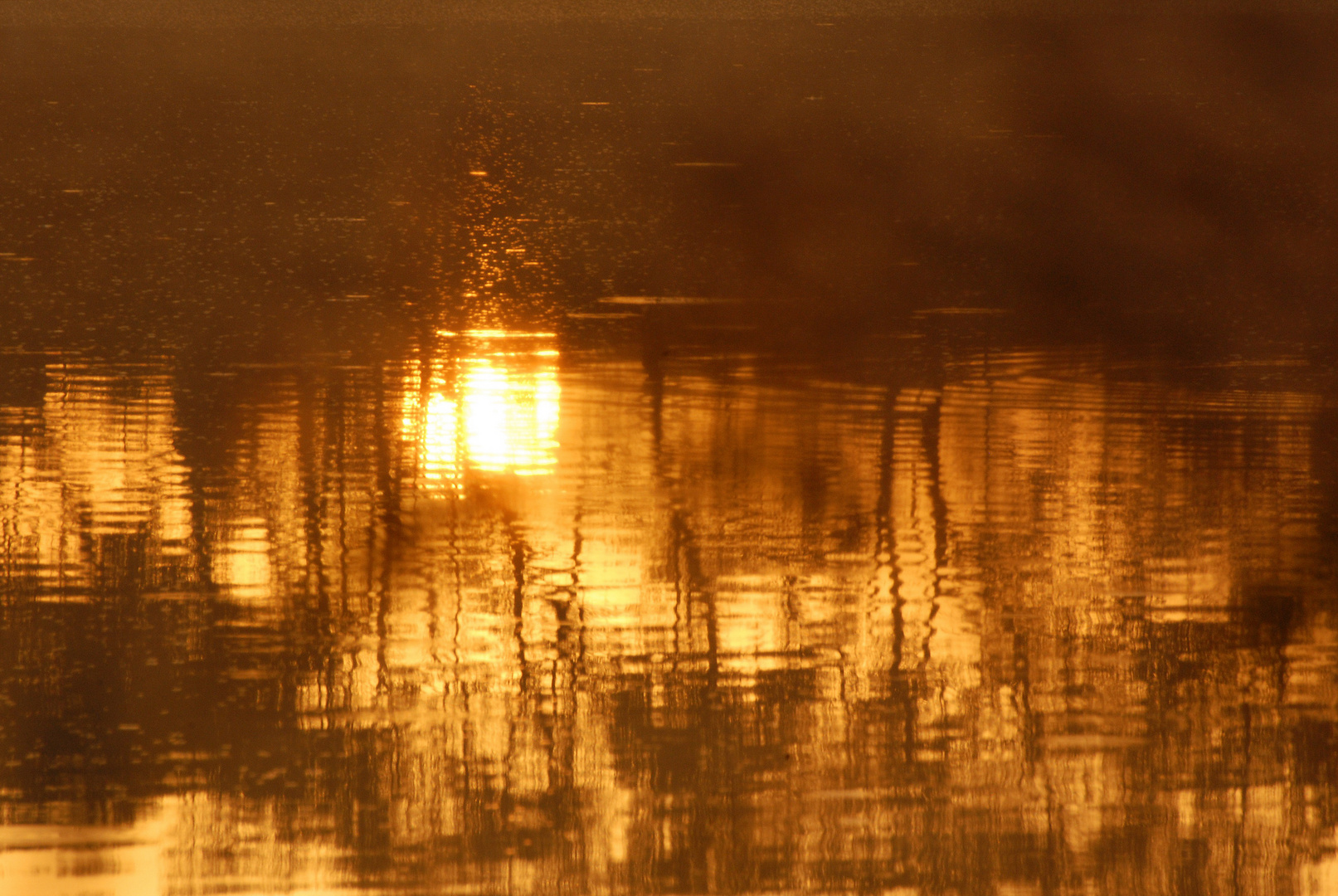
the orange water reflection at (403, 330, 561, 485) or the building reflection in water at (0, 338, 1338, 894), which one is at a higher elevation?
the orange water reflection at (403, 330, 561, 485)

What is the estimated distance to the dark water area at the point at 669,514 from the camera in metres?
1.00

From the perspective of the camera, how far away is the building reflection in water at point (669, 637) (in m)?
0.98

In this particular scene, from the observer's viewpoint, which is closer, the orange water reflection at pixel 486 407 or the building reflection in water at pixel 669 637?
the building reflection in water at pixel 669 637

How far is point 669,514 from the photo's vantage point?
54.7 inches

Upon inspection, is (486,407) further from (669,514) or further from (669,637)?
(669,637)

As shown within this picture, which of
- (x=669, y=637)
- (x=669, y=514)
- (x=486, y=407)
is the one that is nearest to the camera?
(x=669, y=637)

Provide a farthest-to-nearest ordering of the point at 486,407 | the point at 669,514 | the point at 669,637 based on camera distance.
→ the point at 486,407
the point at 669,514
the point at 669,637

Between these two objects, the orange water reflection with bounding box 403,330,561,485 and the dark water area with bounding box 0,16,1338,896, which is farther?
the orange water reflection with bounding box 403,330,561,485

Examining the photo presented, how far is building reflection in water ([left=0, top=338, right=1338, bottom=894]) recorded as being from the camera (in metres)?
0.98

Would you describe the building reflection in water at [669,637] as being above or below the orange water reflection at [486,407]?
below

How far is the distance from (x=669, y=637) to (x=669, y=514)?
0.75 feet

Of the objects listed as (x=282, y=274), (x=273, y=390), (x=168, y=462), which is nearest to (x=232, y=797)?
(x=168, y=462)

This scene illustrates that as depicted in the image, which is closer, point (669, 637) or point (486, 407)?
point (669, 637)

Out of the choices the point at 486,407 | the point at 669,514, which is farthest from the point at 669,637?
the point at 486,407
